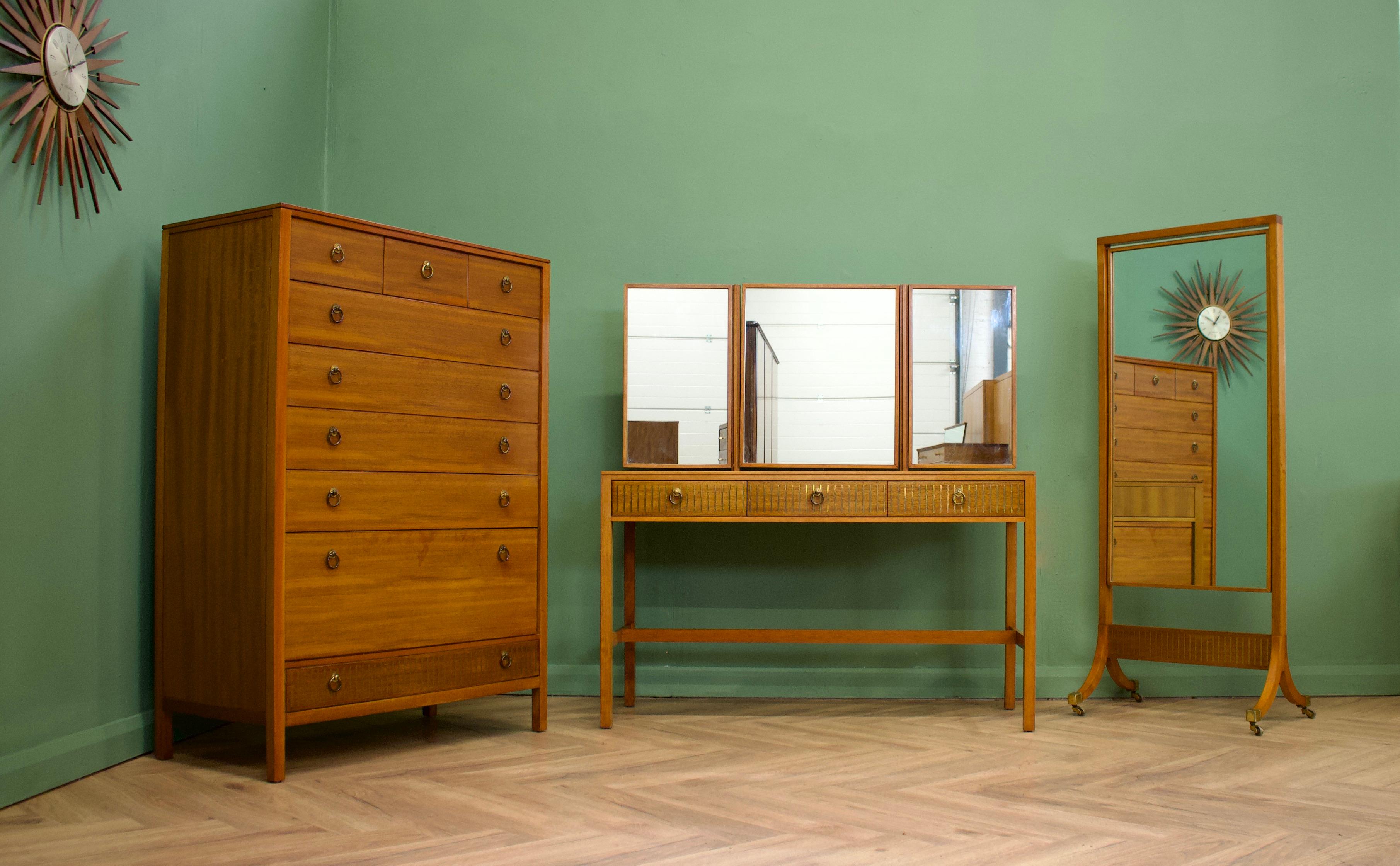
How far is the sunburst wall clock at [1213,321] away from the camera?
10.9 feet

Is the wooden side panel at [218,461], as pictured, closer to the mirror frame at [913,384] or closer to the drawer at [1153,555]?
the mirror frame at [913,384]

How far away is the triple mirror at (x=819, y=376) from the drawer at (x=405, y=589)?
595 millimetres

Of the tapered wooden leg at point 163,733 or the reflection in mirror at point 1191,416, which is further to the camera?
the reflection in mirror at point 1191,416

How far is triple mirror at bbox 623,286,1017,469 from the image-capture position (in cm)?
327

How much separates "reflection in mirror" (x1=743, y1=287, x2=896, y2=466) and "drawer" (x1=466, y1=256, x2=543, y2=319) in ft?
2.50

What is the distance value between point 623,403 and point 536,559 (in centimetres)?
63

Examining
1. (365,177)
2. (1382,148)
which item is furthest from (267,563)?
(1382,148)

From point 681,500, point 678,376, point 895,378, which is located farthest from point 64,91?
point 895,378

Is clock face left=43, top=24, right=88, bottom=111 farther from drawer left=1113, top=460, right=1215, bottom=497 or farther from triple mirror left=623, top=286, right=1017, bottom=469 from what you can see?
drawer left=1113, top=460, right=1215, bottom=497

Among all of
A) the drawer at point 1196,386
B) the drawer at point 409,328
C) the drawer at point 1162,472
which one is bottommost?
the drawer at point 1162,472

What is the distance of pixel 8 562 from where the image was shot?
2254 millimetres

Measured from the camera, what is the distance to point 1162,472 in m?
3.44

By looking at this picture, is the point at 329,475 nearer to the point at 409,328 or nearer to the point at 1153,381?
the point at 409,328

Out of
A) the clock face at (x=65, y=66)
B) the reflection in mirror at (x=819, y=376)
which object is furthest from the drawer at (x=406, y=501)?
the clock face at (x=65, y=66)
